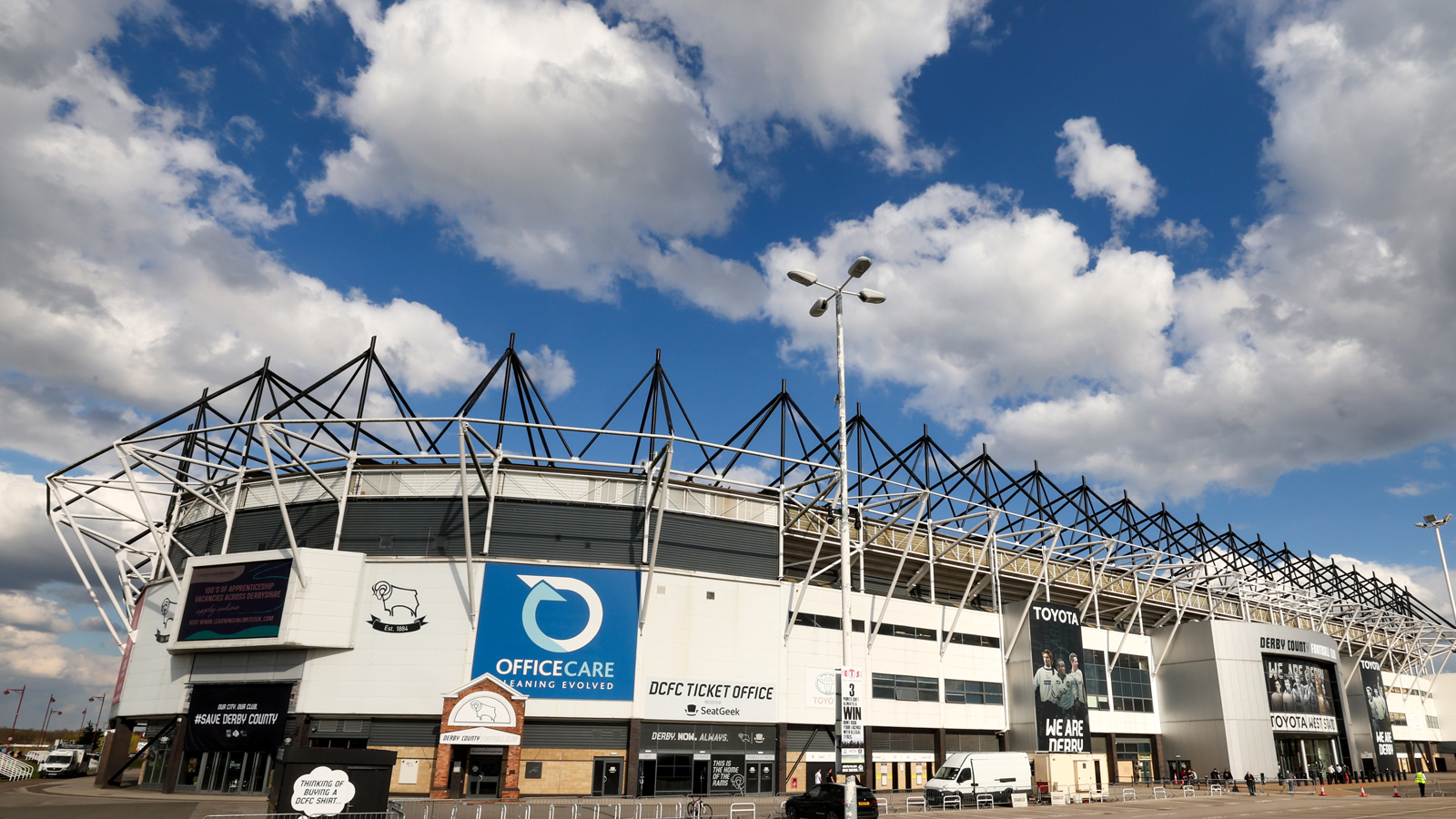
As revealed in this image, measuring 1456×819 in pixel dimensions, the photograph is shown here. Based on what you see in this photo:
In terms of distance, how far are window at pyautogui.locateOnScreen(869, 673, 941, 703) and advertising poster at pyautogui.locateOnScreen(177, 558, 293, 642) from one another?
36.3m

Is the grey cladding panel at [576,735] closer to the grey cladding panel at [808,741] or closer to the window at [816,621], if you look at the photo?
the grey cladding panel at [808,741]

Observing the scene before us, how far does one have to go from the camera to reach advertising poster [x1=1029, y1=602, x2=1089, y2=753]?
62.2 m

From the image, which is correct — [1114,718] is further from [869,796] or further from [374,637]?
[374,637]

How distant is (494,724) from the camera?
43.0 meters

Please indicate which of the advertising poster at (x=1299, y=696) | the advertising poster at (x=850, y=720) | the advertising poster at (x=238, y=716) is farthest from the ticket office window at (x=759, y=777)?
the advertising poster at (x=1299, y=696)

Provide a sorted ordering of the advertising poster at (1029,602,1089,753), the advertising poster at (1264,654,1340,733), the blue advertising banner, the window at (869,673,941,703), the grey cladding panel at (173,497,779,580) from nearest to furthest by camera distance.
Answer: the blue advertising banner, the grey cladding panel at (173,497,779,580), the window at (869,673,941,703), the advertising poster at (1029,602,1089,753), the advertising poster at (1264,654,1340,733)

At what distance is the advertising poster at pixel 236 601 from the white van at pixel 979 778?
36.4 m

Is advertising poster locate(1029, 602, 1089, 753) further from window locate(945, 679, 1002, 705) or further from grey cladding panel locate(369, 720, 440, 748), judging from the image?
grey cladding panel locate(369, 720, 440, 748)

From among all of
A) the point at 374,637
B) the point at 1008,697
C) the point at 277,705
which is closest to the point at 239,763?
the point at 277,705

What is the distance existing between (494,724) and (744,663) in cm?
1495

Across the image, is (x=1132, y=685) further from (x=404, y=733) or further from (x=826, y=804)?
(x=404, y=733)

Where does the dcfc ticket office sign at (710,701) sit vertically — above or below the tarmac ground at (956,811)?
above

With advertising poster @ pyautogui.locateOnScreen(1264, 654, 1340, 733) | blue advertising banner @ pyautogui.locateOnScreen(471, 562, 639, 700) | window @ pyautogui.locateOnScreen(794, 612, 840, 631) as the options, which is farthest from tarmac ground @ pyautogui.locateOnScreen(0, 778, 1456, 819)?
advertising poster @ pyautogui.locateOnScreen(1264, 654, 1340, 733)

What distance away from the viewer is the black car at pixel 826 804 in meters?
32.5
